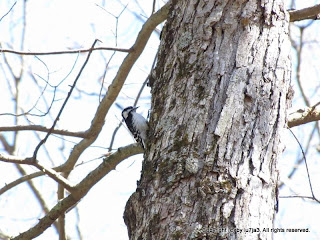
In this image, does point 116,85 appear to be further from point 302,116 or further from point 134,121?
point 302,116

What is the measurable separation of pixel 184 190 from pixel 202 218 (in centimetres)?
19

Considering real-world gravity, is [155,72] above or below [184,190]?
above

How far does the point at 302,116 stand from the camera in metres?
3.75

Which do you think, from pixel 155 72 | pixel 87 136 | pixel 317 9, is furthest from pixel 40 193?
Result: pixel 317 9

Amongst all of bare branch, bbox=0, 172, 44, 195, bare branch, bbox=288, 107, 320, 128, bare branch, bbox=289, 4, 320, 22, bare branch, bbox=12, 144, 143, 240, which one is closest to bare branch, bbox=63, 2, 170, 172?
bare branch, bbox=0, 172, 44, 195

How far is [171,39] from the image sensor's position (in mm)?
3324

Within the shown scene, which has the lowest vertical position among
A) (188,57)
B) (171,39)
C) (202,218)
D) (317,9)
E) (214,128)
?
(202,218)

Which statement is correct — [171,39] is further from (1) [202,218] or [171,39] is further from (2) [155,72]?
(1) [202,218]

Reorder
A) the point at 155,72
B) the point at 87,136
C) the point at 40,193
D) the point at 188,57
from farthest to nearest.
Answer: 1. the point at 40,193
2. the point at 87,136
3. the point at 155,72
4. the point at 188,57

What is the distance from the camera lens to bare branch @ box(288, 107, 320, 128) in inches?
148

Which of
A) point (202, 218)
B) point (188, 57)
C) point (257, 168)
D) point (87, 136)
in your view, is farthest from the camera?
point (87, 136)

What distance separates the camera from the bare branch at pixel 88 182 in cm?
385

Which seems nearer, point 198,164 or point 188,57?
point 198,164

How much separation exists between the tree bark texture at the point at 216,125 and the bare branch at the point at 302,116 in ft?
2.81
